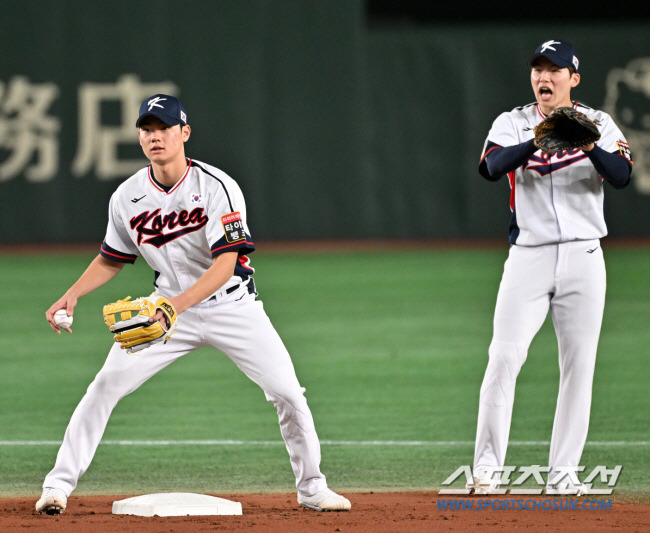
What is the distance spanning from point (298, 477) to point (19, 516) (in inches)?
50.5

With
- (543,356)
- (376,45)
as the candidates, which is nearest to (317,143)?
(376,45)

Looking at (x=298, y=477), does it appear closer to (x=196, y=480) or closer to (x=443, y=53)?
(x=196, y=480)

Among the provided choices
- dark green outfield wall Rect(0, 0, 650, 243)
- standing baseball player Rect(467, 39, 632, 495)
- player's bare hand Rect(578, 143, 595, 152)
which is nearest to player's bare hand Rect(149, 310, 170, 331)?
standing baseball player Rect(467, 39, 632, 495)

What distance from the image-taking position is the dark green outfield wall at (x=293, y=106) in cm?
1855

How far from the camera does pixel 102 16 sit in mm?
18500

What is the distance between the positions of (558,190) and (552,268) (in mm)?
377

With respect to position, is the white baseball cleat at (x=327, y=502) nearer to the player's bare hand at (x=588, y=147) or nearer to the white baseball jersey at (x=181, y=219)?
the white baseball jersey at (x=181, y=219)

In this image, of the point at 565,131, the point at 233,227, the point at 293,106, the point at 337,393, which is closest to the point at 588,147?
the point at 565,131

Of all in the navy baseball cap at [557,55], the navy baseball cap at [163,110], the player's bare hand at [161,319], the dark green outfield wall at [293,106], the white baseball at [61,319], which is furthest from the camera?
the dark green outfield wall at [293,106]

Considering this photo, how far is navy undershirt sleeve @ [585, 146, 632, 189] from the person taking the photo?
5.80 meters

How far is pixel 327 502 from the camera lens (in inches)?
228

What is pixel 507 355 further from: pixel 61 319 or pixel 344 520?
pixel 61 319

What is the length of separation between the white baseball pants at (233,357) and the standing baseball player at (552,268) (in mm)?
935

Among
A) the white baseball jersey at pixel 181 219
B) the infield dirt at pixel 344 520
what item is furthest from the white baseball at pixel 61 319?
the infield dirt at pixel 344 520
